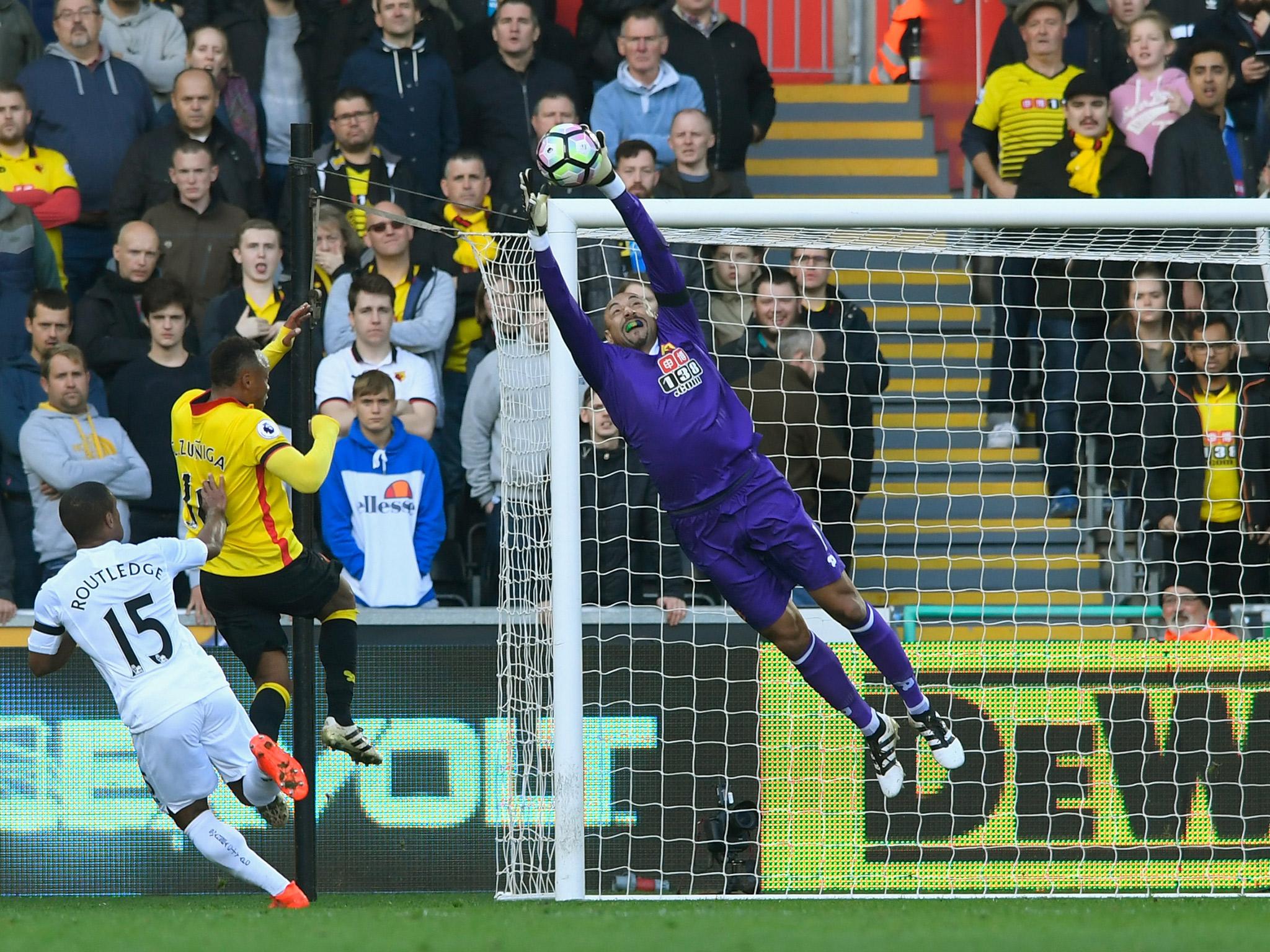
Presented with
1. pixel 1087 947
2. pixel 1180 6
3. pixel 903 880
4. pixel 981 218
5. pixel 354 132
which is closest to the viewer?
pixel 1087 947

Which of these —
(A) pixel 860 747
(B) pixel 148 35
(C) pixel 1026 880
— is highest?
(B) pixel 148 35

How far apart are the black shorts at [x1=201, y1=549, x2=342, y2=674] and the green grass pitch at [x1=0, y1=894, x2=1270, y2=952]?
1.16 m

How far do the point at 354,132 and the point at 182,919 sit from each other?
5271mm

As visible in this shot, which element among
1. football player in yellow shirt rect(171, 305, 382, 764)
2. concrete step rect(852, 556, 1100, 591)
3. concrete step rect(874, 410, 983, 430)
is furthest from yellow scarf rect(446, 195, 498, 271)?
concrete step rect(852, 556, 1100, 591)

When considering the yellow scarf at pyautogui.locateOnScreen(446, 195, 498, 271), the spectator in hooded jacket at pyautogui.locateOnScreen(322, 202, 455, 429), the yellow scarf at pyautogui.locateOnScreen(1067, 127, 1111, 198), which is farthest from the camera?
the yellow scarf at pyautogui.locateOnScreen(1067, 127, 1111, 198)

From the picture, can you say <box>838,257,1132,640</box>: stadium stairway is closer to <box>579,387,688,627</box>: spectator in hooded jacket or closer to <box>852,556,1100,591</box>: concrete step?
<box>852,556,1100,591</box>: concrete step

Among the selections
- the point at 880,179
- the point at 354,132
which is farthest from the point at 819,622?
the point at 880,179

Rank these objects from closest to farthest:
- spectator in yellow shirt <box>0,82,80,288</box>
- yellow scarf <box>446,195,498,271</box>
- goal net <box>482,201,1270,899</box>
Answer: goal net <box>482,201,1270,899</box> → spectator in yellow shirt <box>0,82,80,288</box> → yellow scarf <box>446,195,498,271</box>

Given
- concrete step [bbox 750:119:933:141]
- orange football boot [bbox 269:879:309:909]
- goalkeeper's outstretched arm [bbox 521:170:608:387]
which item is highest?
concrete step [bbox 750:119:933:141]

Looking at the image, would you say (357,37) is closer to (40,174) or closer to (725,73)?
(40,174)

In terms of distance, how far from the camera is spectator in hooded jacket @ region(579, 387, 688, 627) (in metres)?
9.22

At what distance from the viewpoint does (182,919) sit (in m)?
6.45

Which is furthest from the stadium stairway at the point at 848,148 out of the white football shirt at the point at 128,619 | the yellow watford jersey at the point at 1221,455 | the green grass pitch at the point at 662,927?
the white football shirt at the point at 128,619

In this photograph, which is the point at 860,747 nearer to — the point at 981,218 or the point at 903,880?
the point at 903,880
